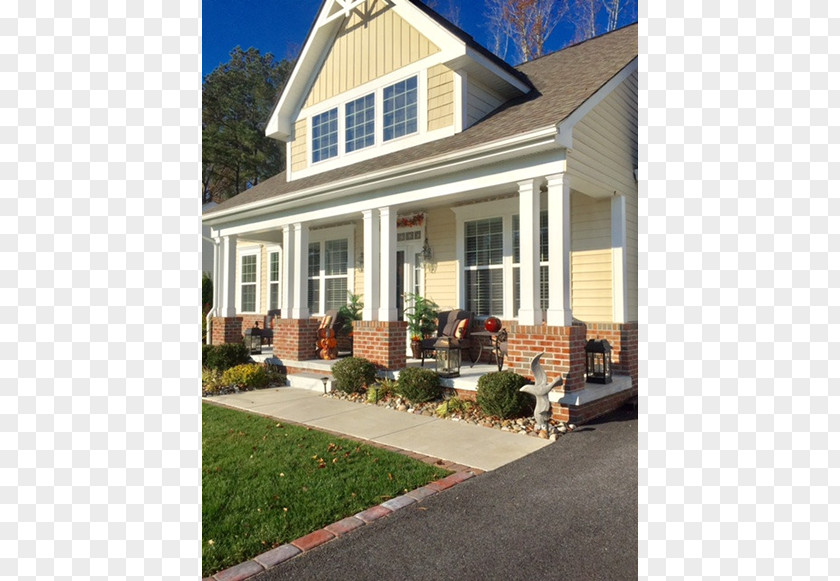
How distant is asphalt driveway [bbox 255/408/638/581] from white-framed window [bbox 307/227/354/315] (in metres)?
8.29

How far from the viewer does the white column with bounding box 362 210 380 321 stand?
341 inches

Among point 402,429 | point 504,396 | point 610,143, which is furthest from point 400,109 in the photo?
point 402,429

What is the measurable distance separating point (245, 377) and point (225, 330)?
3.22 metres

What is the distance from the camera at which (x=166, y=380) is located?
1.93m

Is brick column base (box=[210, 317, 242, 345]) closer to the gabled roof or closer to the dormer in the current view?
the gabled roof

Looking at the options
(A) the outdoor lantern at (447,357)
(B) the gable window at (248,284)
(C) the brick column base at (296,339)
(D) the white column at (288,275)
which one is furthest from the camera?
→ (B) the gable window at (248,284)

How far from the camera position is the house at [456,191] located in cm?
669

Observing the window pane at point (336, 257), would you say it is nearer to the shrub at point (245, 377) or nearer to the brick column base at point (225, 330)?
the brick column base at point (225, 330)

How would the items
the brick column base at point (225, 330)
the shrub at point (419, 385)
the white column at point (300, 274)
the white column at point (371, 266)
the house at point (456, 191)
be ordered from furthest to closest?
the brick column base at point (225, 330) → the white column at point (300, 274) → the white column at point (371, 266) → the shrub at point (419, 385) → the house at point (456, 191)

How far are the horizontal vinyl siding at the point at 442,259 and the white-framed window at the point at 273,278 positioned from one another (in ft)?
18.7

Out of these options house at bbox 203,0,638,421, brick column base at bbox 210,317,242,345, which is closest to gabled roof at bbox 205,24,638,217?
house at bbox 203,0,638,421

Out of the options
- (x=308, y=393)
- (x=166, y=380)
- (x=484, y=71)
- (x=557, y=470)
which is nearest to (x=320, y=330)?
(x=308, y=393)

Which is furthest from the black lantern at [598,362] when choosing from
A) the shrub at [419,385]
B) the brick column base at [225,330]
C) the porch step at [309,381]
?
the brick column base at [225,330]

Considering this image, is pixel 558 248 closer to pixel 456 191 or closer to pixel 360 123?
pixel 456 191
